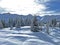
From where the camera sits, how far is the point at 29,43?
25.5 ft

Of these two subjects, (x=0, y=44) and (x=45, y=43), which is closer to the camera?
(x=0, y=44)

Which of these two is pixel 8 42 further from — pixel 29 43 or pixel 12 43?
pixel 29 43

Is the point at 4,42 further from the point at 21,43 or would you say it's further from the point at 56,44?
the point at 56,44

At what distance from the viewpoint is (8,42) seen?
779 cm

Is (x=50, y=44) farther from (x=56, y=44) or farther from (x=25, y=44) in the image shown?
(x=25, y=44)

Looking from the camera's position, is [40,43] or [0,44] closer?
[0,44]

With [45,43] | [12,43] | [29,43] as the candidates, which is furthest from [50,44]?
[12,43]

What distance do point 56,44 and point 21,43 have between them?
4.31 feet

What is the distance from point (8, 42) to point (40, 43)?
45.0 inches

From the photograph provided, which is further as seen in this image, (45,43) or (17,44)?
(45,43)

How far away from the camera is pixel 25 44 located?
760cm

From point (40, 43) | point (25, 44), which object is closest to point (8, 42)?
point (25, 44)

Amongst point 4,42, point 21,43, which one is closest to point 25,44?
point 21,43

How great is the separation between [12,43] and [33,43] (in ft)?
2.51
